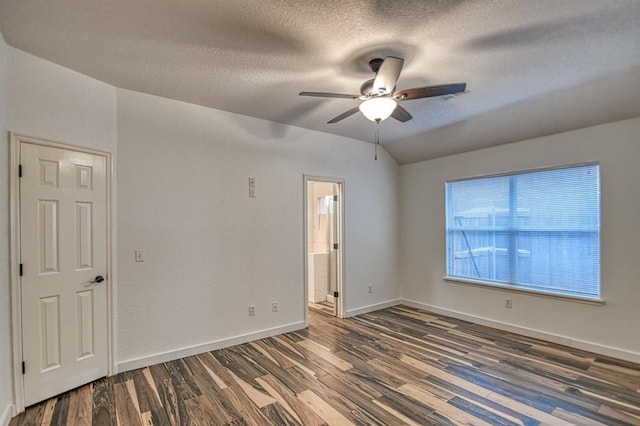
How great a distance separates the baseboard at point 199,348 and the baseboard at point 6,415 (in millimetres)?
756

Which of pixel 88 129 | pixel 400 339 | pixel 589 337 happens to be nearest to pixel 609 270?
pixel 589 337

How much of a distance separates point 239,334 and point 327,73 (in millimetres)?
3085

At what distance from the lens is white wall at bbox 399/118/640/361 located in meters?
3.28

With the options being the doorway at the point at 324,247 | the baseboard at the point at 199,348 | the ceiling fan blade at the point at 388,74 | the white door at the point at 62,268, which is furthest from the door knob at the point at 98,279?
the ceiling fan blade at the point at 388,74

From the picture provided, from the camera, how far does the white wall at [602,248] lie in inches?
129

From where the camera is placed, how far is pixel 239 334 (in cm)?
380

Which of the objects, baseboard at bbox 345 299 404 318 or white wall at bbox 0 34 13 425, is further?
baseboard at bbox 345 299 404 318

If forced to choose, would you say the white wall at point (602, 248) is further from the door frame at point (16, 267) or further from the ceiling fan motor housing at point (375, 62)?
the door frame at point (16, 267)

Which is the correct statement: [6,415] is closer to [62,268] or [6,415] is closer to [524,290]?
[62,268]

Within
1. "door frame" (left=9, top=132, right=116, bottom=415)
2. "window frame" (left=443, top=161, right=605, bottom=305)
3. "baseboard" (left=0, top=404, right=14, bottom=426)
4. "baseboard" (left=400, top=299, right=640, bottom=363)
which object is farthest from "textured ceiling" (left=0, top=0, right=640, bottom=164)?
"baseboard" (left=0, top=404, right=14, bottom=426)

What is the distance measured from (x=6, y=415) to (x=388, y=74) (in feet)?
12.1

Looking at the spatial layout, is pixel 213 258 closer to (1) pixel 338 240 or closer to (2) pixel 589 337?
(1) pixel 338 240

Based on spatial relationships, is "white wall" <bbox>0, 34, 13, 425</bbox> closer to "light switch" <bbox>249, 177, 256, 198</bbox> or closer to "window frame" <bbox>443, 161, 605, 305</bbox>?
"light switch" <bbox>249, 177, 256, 198</bbox>

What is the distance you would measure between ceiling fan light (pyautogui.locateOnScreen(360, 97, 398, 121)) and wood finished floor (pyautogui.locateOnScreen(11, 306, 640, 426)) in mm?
2334
